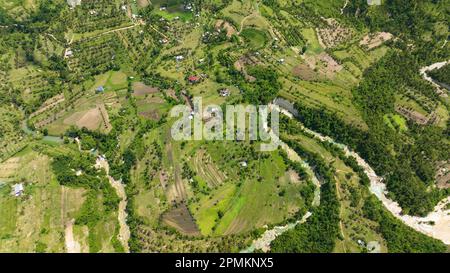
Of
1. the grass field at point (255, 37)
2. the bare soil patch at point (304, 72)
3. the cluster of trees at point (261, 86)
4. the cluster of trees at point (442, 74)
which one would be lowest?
the cluster of trees at point (261, 86)

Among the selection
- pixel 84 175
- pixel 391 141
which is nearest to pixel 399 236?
pixel 391 141

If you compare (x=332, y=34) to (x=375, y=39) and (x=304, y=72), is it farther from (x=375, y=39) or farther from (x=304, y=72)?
(x=304, y=72)

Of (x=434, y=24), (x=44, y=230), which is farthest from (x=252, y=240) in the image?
(x=434, y=24)

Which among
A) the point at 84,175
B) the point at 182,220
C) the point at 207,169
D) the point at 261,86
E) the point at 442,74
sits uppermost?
the point at 442,74

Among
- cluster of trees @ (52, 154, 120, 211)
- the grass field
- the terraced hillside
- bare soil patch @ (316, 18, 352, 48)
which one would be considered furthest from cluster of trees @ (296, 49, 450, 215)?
cluster of trees @ (52, 154, 120, 211)

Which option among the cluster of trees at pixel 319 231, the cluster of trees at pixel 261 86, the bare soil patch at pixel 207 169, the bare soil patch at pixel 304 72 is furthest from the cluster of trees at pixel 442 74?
the bare soil patch at pixel 207 169

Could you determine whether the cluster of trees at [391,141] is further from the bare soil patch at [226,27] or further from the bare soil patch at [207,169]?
the bare soil patch at [226,27]

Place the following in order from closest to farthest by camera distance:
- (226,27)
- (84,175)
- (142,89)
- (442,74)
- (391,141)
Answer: (84,175), (391,141), (142,89), (442,74), (226,27)

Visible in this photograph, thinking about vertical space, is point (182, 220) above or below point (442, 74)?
below

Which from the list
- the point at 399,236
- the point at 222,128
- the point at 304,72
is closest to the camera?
the point at 399,236
